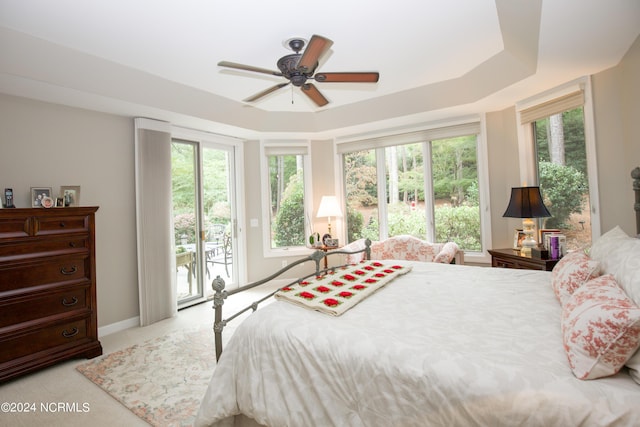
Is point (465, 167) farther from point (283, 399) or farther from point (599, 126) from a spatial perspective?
point (283, 399)

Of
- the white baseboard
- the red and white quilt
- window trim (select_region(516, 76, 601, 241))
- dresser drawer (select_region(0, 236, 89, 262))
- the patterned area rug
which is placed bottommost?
the patterned area rug

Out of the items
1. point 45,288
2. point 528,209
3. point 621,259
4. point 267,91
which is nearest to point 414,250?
point 528,209

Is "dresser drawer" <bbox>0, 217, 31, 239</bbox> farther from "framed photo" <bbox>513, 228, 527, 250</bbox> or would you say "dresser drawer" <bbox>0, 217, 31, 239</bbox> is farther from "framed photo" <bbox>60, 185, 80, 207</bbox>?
"framed photo" <bbox>513, 228, 527, 250</bbox>

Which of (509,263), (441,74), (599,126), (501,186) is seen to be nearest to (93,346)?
(509,263)

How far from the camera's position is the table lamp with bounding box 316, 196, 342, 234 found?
15.3 feet

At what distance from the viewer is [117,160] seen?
137 inches

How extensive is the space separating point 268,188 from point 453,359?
4.15m

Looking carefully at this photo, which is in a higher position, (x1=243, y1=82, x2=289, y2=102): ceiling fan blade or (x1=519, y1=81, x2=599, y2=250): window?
(x1=243, y1=82, x2=289, y2=102): ceiling fan blade

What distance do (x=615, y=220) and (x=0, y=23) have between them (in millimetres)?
5045

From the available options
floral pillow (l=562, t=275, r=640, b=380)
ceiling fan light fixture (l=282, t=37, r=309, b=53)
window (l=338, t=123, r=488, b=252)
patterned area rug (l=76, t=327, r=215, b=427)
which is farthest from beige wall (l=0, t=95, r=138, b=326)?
floral pillow (l=562, t=275, r=640, b=380)

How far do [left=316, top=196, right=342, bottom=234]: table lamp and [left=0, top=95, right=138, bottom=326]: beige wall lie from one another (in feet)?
7.92

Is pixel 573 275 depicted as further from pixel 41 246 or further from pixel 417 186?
pixel 41 246

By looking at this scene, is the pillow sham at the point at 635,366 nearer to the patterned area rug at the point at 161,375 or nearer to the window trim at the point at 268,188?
the patterned area rug at the point at 161,375

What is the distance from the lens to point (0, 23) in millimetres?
2252
